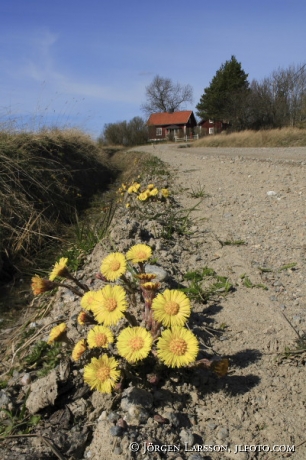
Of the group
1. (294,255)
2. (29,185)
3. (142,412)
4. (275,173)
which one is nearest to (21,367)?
(142,412)

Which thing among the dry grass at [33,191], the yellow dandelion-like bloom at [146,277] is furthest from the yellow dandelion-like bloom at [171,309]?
the dry grass at [33,191]

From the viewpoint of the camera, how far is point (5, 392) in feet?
4.47

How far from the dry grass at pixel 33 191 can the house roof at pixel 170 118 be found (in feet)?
116

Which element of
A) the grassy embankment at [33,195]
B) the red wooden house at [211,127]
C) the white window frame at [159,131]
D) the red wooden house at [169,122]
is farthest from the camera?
the red wooden house at [169,122]

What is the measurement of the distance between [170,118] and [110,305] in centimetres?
4281

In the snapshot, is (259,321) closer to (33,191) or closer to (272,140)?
(33,191)

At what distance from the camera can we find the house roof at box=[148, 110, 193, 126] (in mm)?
41338

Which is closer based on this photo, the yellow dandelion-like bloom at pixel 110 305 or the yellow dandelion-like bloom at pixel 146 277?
the yellow dandelion-like bloom at pixel 110 305

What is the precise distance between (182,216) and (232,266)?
112 cm

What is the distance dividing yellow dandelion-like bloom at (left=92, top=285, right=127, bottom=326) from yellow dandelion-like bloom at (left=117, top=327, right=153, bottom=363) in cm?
7

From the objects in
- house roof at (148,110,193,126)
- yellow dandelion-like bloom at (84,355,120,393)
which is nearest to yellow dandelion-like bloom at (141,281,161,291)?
yellow dandelion-like bloom at (84,355,120,393)

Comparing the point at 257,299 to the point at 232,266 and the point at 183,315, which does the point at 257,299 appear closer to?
the point at 232,266

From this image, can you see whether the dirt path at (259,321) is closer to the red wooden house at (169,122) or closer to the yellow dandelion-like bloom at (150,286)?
the yellow dandelion-like bloom at (150,286)

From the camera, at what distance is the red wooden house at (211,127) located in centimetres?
3362
